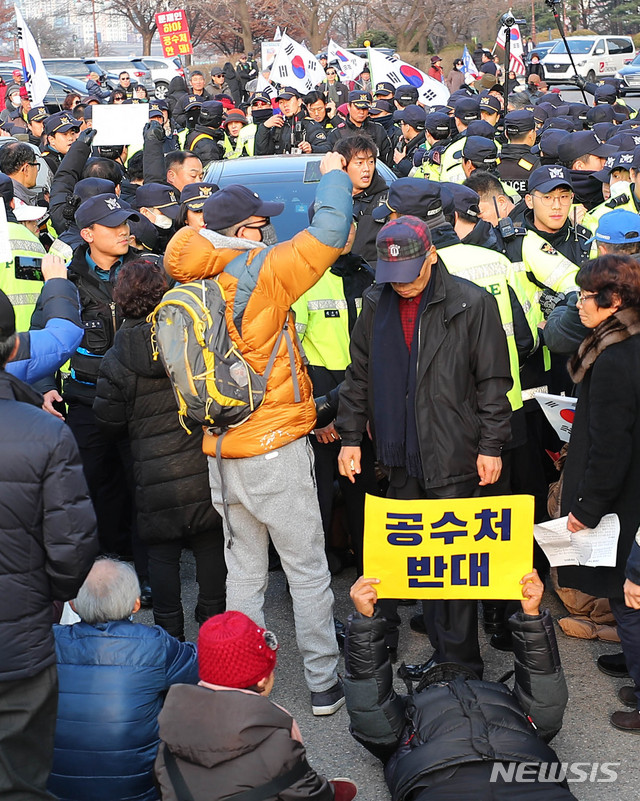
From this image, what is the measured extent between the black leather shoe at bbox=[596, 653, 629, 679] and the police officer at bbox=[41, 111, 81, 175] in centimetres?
741

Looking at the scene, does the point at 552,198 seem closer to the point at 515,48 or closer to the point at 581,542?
the point at 581,542

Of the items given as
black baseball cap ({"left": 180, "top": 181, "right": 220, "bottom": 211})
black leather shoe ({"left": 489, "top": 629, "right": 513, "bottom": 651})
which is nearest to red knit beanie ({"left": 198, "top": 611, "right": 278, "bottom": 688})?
black leather shoe ({"left": 489, "top": 629, "right": 513, "bottom": 651})

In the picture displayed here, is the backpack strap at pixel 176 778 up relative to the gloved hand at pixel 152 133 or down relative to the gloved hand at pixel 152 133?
up

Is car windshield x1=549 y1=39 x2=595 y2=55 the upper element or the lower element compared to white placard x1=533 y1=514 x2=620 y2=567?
lower

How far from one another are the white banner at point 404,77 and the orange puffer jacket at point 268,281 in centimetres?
1016

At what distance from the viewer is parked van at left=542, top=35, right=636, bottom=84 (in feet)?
129

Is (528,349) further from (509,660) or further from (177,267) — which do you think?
(177,267)

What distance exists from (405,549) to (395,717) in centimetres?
61

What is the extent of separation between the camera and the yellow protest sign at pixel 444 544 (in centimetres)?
379

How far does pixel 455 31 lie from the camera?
5344 cm

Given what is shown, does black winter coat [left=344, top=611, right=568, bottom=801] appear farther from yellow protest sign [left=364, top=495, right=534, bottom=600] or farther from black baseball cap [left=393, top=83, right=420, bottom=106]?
black baseball cap [left=393, top=83, right=420, bottom=106]

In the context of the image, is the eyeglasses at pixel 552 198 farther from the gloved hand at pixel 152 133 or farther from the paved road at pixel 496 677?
the gloved hand at pixel 152 133

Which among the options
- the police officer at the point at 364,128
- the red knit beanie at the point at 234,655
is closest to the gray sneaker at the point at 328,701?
the red knit beanie at the point at 234,655

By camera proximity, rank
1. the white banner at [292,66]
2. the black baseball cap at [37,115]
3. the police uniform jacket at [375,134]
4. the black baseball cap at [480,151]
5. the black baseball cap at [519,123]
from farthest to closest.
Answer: the white banner at [292,66] < the black baseball cap at [37,115] < the police uniform jacket at [375,134] < the black baseball cap at [519,123] < the black baseball cap at [480,151]
